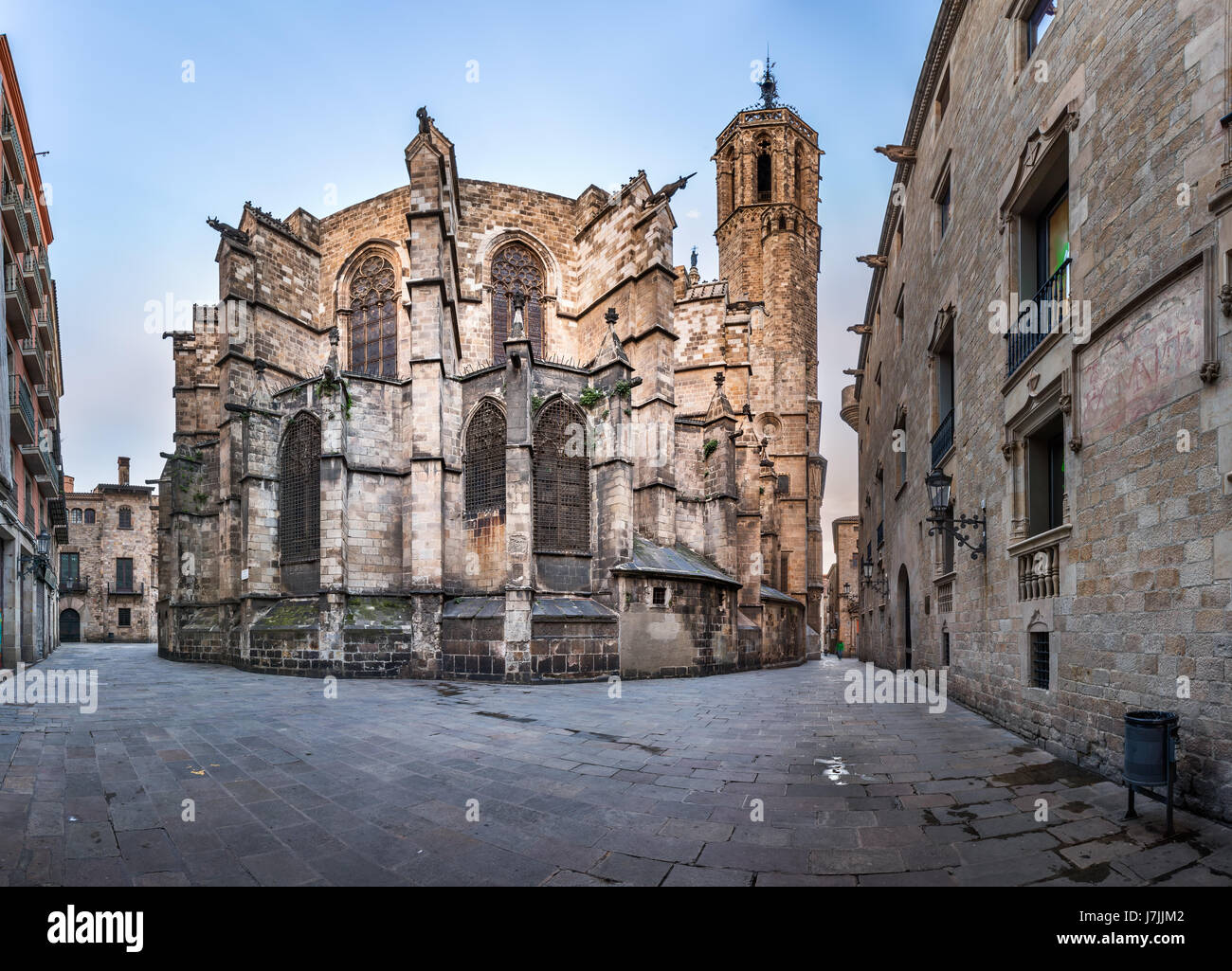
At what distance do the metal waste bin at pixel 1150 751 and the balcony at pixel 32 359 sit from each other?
77.4ft

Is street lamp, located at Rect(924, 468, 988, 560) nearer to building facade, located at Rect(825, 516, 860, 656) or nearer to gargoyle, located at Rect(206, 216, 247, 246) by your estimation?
gargoyle, located at Rect(206, 216, 247, 246)

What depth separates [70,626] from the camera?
40.4 meters

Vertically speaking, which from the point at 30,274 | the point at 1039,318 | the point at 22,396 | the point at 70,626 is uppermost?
the point at 30,274

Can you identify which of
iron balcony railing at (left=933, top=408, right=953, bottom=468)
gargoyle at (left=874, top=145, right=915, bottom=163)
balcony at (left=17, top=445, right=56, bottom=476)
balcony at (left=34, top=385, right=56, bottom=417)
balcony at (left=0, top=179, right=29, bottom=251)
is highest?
gargoyle at (left=874, top=145, right=915, bottom=163)

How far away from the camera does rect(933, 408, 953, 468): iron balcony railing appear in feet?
36.4

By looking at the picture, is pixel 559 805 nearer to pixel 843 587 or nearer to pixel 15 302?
pixel 15 302

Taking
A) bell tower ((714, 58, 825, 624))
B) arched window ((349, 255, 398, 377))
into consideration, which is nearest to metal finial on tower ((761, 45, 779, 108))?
bell tower ((714, 58, 825, 624))

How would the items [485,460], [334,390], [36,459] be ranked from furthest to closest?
[36,459] → [485,460] → [334,390]

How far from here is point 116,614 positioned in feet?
135

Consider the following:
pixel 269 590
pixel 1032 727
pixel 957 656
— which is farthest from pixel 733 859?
pixel 269 590

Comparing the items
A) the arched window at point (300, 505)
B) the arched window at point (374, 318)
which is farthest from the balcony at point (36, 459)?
the arched window at point (374, 318)

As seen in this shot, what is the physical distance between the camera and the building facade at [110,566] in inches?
1591

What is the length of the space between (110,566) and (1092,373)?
5205 cm

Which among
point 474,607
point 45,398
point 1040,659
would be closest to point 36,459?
point 45,398
